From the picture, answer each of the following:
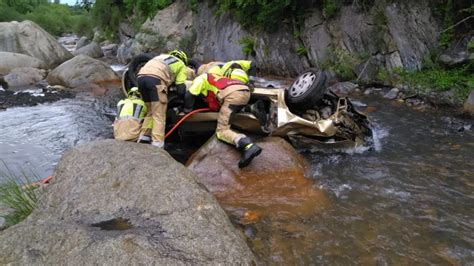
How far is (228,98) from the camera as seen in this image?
5484mm

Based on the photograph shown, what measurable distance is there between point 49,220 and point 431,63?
8.69 metres

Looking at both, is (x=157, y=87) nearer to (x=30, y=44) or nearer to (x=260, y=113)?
(x=260, y=113)

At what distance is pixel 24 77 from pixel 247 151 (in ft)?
42.0

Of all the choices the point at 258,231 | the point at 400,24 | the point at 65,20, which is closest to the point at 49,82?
the point at 400,24

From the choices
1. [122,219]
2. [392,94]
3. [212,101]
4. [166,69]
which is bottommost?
[392,94]

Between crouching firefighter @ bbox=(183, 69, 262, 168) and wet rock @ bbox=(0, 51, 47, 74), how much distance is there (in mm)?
13757

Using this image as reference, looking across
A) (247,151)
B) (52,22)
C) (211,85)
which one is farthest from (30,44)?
(52,22)

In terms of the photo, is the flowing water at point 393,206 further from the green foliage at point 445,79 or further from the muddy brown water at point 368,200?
the green foliage at point 445,79

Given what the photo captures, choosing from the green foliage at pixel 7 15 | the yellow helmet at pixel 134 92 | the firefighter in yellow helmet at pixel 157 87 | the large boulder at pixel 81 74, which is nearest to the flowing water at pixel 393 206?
the firefighter in yellow helmet at pixel 157 87

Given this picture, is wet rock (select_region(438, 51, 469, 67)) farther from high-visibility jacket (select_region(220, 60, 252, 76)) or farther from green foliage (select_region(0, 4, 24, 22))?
green foliage (select_region(0, 4, 24, 22))

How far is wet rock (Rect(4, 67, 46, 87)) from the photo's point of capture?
14.6 m

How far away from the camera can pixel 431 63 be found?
364 inches

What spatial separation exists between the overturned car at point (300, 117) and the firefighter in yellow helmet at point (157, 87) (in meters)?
0.34

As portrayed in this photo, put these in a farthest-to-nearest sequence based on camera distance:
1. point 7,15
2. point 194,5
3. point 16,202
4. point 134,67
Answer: point 7,15 < point 194,5 < point 134,67 < point 16,202
